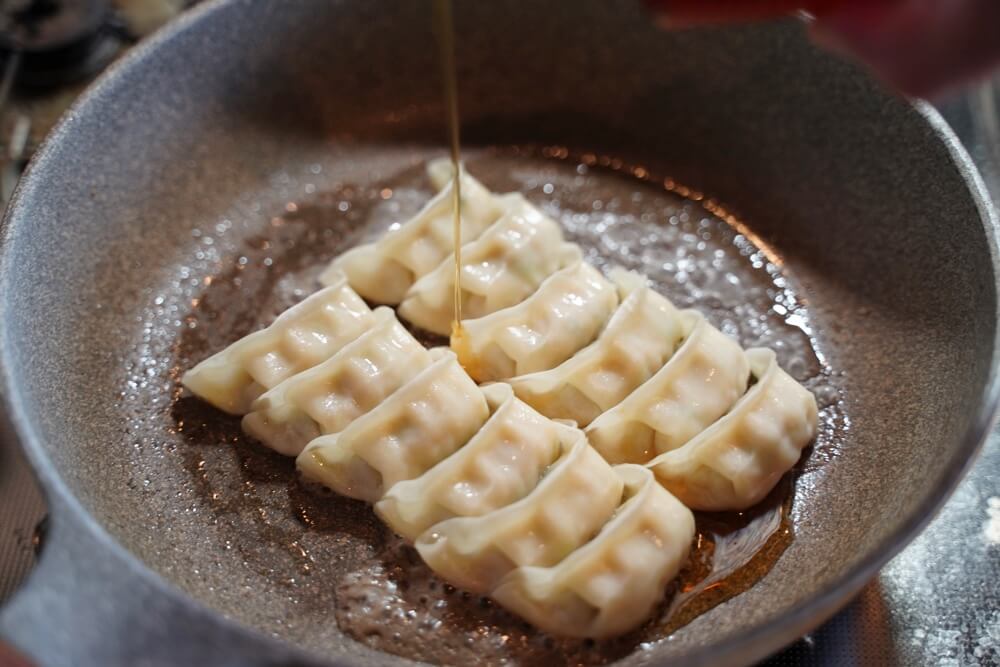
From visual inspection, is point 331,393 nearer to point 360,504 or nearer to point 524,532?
point 360,504

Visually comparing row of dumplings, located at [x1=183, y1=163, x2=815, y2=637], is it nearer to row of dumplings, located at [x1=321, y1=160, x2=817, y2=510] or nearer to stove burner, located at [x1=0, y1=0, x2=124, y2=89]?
row of dumplings, located at [x1=321, y1=160, x2=817, y2=510]

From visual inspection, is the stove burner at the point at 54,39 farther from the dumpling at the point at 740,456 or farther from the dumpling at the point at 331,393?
the dumpling at the point at 740,456

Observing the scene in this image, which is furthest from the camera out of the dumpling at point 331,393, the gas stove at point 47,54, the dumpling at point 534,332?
the gas stove at point 47,54

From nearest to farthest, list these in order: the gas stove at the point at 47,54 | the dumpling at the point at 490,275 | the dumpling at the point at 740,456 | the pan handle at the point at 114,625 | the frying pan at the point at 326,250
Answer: the pan handle at the point at 114,625 < the frying pan at the point at 326,250 < the dumpling at the point at 740,456 < the dumpling at the point at 490,275 < the gas stove at the point at 47,54

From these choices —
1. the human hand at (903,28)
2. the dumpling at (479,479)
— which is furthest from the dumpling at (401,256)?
the human hand at (903,28)

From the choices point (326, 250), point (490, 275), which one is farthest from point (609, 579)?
point (326, 250)

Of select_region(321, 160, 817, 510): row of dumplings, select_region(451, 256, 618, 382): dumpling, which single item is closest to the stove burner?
select_region(321, 160, 817, 510): row of dumplings

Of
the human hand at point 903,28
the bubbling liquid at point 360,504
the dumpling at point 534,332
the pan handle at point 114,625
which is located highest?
the human hand at point 903,28
